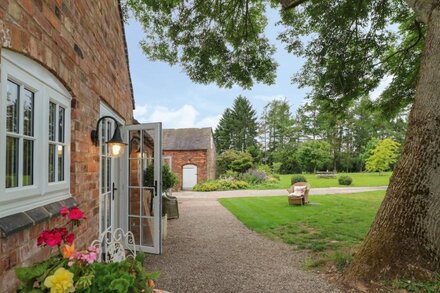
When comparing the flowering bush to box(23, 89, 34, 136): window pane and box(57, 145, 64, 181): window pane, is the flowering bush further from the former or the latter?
box(57, 145, 64, 181): window pane

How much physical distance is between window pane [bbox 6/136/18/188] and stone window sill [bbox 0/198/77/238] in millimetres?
242

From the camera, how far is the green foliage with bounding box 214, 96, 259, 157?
49344mm

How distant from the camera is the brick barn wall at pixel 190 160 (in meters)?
22.4

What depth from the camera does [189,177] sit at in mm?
22344

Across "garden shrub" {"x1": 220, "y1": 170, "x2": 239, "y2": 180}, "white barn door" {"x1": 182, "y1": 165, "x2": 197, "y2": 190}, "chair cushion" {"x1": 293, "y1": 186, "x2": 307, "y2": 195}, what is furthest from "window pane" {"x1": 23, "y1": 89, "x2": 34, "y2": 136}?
"garden shrub" {"x1": 220, "y1": 170, "x2": 239, "y2": 180}

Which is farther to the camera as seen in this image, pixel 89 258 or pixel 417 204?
pixel 417 204

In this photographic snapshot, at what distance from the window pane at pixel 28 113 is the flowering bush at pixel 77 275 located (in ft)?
3.61

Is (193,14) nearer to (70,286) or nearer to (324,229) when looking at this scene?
(324,229)

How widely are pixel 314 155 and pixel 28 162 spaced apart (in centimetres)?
3825

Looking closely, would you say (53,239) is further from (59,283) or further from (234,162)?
(234,162)

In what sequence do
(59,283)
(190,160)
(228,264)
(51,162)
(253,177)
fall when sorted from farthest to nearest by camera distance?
Answer: (253,177), (190,160), (228,264), (51,162), (59,283)

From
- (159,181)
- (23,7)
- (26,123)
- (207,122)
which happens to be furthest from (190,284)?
(207,122)

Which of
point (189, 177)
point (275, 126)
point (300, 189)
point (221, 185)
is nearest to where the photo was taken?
point (300, 189)

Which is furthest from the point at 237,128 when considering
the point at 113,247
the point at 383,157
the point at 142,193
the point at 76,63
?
the point at 113,247
